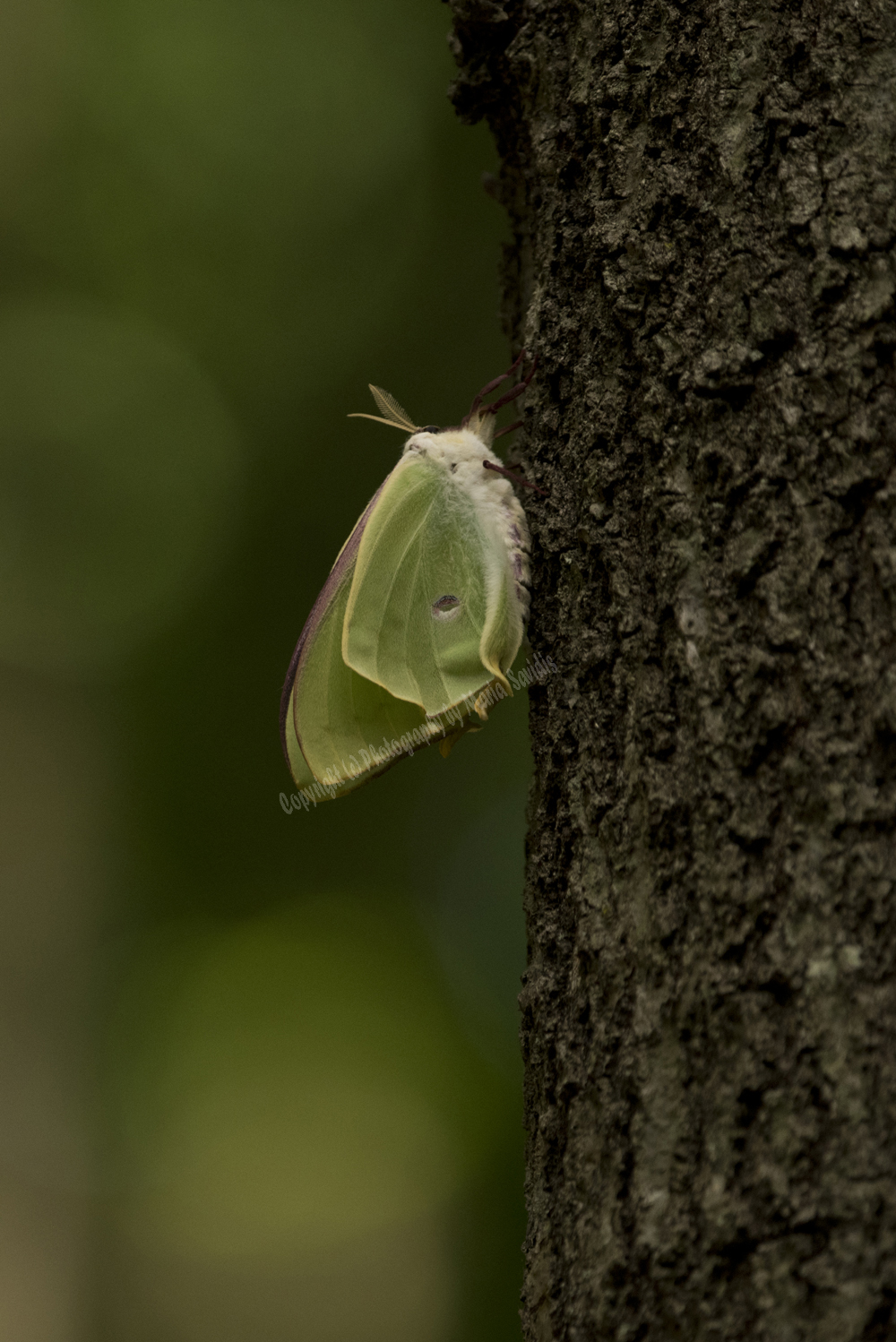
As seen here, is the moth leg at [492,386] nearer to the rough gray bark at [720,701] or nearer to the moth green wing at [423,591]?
the moth green wing at [423,591]

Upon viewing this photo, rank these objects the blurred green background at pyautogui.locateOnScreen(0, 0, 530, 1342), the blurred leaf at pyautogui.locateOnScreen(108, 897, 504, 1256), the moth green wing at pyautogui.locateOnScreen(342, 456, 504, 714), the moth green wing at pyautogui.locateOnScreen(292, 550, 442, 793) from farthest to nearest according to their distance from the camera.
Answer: the blurred leaf at pyautogui.locateOnScreen(108, 897, 504, 1256), the blurred green background at pyautogui.locateOnScreen(0, 0, 530, 1342), the moth green wing at pyautogui.locateOnScreen(292, 550, 442, 793), the moth green wing at pyautogui.locateOnScreen(342, 456, 504, 714)

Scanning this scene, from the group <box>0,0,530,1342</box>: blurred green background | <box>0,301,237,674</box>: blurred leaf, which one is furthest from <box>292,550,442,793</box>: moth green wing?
<box>0,301,237,674</box>: blurred leaf

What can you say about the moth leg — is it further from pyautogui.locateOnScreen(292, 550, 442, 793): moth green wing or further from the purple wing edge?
pyautogui.locateOnScreen(292, 550, 442, 793): moth green wing

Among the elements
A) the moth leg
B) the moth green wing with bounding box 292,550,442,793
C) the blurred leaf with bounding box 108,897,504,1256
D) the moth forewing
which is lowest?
the blurred leaf with bounding box 108,897,504,1256

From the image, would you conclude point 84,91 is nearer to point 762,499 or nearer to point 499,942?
point 499,942

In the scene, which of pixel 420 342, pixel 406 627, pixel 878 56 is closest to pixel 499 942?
pixel 420 342

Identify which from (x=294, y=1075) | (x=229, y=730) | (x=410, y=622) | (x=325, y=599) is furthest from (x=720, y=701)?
(x=294, y=1075)

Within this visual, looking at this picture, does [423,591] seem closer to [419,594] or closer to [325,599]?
[419,594]
